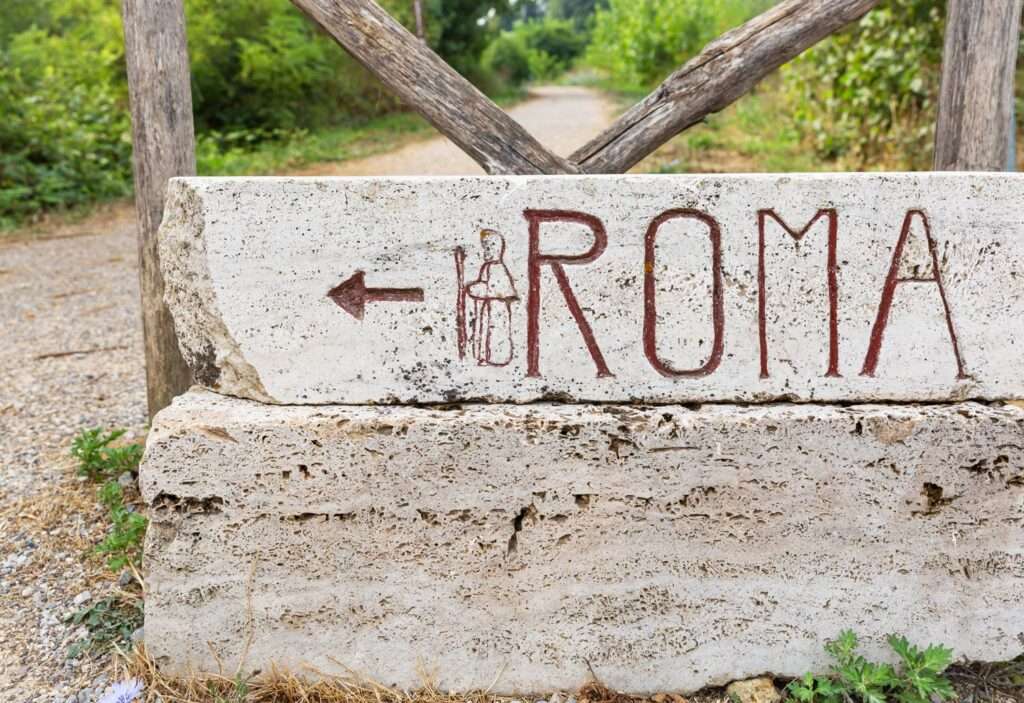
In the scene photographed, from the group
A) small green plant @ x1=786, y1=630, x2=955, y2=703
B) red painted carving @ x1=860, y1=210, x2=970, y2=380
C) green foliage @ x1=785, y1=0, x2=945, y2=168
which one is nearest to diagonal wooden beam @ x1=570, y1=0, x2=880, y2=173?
red painted carving @ x1=860, y1=210, x2=970, y2=380

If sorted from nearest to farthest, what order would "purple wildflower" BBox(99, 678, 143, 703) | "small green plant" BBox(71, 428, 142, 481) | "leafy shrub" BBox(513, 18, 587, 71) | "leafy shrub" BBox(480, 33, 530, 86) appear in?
"purple wildflower" BBox(99, 678, 143, 703) → "small green plant" BBox(71, 428, 142, 481) → "leafy shrub" BBox(480, 33, 530, 86) → "leafy shrub" BBox(513, 18, 587, 71)

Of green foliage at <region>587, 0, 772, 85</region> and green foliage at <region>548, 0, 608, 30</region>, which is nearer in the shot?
green foliage at <region>587, 0, 772, 85</region>

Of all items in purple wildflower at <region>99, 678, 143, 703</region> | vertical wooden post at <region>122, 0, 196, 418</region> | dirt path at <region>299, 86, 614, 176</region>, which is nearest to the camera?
purple wildflower at <region>99, 678, 143, 703</region>

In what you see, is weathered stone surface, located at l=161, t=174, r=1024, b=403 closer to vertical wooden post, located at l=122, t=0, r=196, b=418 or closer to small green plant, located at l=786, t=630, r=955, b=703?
small green plant, located at l=786, t=630, r=955, b=703

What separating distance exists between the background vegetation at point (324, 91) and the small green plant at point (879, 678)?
400 centimetres

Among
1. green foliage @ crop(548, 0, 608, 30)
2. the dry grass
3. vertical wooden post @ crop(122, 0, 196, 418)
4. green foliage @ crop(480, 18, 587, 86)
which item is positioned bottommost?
the dry grass

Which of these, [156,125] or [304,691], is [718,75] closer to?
[156,125]

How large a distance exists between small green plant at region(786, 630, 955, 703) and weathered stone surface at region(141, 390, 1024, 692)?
0.06m

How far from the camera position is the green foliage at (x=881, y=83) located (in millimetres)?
6320

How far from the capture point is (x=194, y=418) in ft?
6.67

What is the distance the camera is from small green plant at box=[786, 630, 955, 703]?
2004 millimetres

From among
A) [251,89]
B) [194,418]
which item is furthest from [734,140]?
[194,418]

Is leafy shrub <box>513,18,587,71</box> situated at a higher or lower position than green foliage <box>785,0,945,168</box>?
higher

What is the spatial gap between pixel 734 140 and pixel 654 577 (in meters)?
7.89
